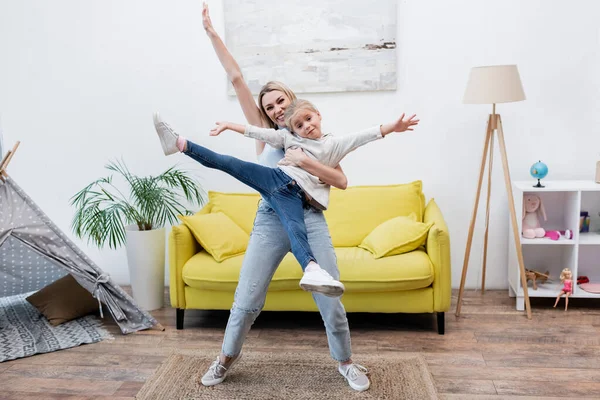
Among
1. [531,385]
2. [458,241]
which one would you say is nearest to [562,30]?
[458,241]

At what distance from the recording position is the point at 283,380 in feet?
8.89

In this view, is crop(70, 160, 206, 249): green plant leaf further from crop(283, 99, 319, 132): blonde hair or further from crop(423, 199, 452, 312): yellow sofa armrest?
crop(423, 199, 452, 312): yellow sofa armrest

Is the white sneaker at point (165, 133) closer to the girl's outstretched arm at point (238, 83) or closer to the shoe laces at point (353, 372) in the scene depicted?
the girl's outstretched arm at point (238, 83)

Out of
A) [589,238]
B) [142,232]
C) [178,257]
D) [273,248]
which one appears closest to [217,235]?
[178,257]

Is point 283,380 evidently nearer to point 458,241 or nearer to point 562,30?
point 458,241

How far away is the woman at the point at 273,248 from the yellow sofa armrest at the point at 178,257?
83 cm

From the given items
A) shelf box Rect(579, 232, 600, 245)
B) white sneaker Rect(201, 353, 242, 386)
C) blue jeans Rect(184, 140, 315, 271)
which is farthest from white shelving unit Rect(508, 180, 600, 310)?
white sneaker Rect(201, 353, 242, 386)

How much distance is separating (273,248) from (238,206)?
1.37m

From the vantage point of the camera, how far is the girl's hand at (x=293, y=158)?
236cm

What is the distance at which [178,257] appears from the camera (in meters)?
3.34

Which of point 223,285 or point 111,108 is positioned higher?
point 111,108

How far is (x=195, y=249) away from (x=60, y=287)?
3.03ft

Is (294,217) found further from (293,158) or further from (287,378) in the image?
(287,378)

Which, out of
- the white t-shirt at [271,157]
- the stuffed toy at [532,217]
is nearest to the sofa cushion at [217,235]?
the white t-shirt at [271,157]
